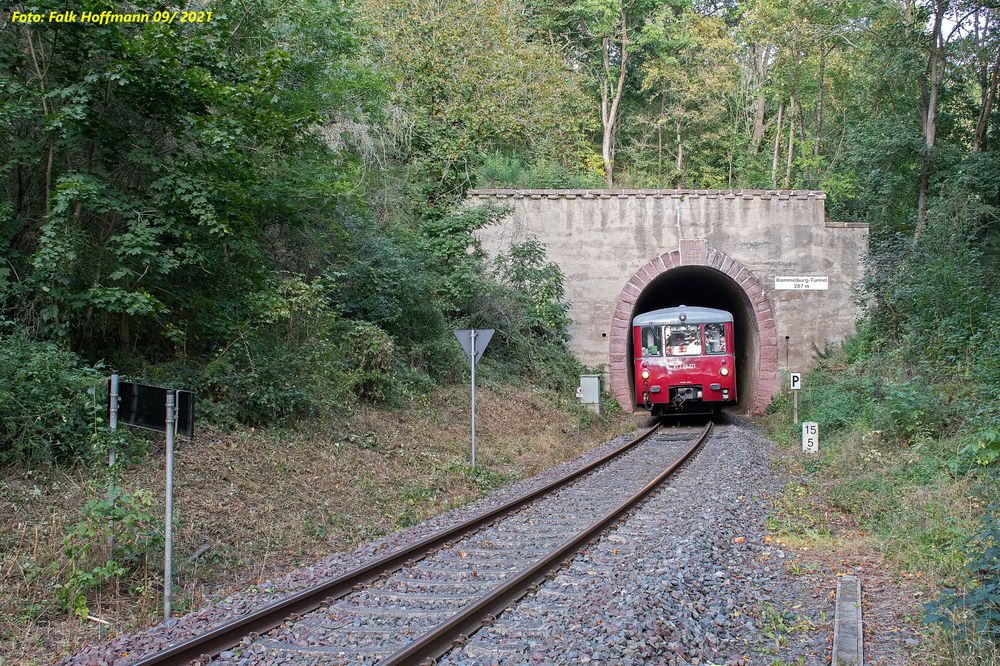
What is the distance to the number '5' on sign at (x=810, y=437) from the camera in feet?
43.2

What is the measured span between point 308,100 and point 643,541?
25.5ft

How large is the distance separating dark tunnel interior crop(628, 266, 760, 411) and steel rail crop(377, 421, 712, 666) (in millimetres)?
14571

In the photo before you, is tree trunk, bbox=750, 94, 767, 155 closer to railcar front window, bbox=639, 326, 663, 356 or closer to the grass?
railcar front window, bbox=639, 326, 663, 356

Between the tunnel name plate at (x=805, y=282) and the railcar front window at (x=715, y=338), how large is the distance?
256 centimetres

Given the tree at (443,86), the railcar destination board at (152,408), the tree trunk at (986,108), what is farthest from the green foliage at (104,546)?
the tree trunk at (986,108)

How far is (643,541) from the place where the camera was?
7711 mm

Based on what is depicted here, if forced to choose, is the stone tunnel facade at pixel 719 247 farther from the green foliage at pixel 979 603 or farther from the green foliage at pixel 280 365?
the green foliage at pixel 979 603

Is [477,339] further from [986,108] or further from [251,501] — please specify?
[986,108]

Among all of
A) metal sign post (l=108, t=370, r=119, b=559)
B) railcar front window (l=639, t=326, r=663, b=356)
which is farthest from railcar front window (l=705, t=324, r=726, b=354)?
metal sign post (l=108, t=370, r=119, b=559)

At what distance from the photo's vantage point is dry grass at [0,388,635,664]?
240 inches

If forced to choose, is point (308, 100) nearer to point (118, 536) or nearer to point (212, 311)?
point (212, 311)

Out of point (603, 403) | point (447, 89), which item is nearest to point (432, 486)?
point (603, 403)

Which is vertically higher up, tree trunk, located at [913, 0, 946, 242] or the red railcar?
tree trunk, located at [913, 0, 946, 242]

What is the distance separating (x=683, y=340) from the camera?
19.8 meters
